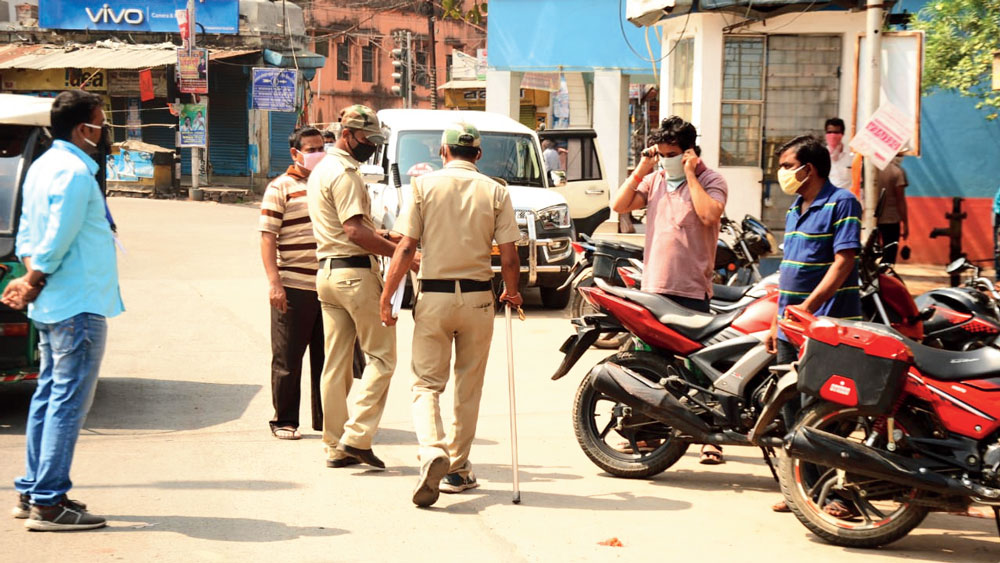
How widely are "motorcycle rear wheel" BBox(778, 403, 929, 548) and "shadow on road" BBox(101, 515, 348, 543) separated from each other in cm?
215

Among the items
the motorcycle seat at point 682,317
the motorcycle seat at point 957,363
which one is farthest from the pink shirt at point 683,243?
the motorcycle seat at point 957,363

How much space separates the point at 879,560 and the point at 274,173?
113 feet

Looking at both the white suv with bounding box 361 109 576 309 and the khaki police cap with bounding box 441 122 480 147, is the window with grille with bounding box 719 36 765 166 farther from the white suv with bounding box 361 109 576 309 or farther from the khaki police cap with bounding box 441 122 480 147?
the khaki police cap with bounding box 441 122 480 147

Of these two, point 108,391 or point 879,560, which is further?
point 108,391

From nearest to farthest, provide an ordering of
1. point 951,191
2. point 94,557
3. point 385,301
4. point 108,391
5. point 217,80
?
1. point 94,557
2. point 385,301
3. point 108,391
4. point 951,191
5. point 217,80

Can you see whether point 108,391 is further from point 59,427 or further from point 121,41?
point 121,41

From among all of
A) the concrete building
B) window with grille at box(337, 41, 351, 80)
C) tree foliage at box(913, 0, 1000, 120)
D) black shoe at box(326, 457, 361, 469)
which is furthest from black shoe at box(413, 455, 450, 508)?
window with grille at box(337, 41, 351, 80)

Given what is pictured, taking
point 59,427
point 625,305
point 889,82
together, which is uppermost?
point 889,82

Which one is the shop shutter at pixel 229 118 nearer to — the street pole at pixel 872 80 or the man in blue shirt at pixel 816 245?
the street pole at pixel 872 80

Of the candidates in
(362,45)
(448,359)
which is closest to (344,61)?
(362,45)

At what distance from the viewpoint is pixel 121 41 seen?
1515 inches

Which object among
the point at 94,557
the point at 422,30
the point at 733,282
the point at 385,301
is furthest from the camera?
the point at 422,30

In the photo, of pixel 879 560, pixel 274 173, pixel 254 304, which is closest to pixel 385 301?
pixel 879 560

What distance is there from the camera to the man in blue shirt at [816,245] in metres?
6.02
